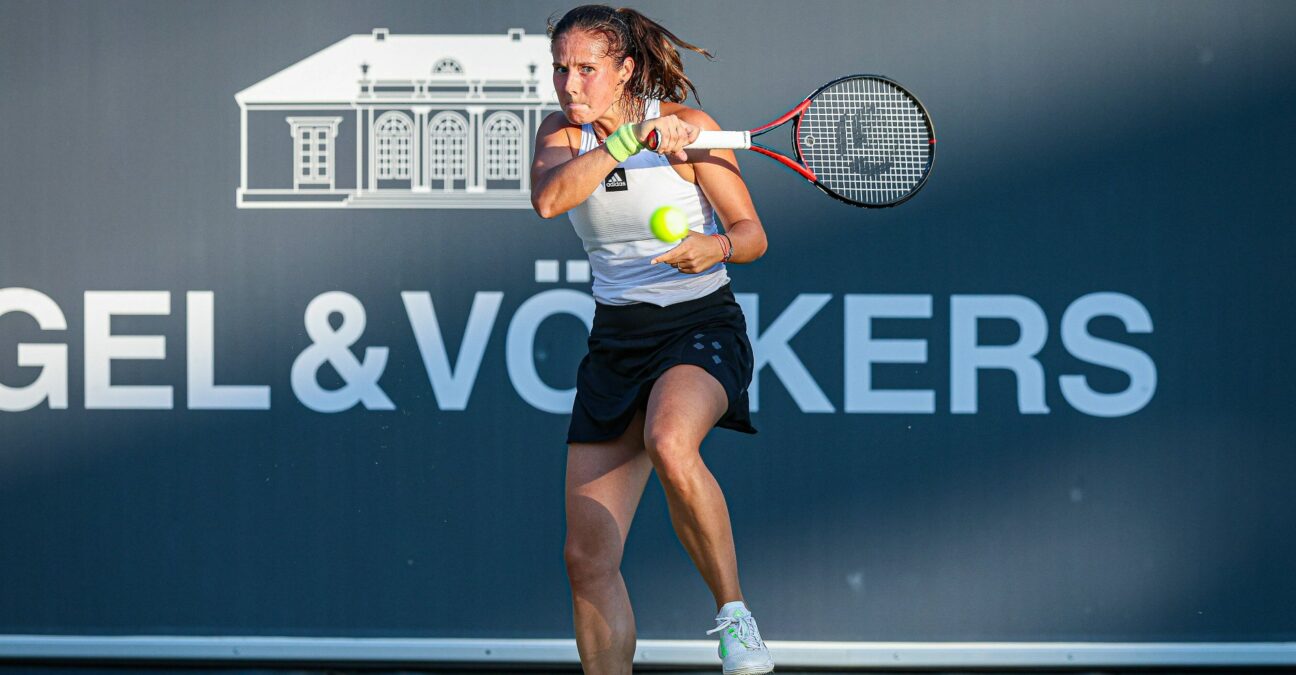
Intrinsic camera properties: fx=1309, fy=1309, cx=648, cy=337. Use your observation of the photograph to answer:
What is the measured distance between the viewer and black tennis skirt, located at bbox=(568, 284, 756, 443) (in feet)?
9.41

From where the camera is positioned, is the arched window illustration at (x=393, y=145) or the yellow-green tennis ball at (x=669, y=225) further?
the arched window illustration at (x=393, y=145)

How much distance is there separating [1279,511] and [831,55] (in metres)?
1.89

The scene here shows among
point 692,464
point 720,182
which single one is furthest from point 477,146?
point 692,464

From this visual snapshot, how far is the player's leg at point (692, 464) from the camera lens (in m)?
2.63

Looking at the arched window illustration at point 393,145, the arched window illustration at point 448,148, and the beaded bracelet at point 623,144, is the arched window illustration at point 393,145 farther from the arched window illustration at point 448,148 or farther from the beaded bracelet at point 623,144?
the beaded bracelet at point 623,144

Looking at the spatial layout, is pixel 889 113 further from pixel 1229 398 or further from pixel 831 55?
pixel 1229 398

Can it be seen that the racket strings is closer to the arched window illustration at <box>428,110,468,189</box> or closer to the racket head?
the racket head

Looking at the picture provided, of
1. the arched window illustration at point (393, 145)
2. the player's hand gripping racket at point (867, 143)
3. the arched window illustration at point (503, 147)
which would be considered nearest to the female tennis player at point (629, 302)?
the player's hand gripping racket at point (867, 143)

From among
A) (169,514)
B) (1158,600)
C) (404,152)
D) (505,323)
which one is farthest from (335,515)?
(1158,600)

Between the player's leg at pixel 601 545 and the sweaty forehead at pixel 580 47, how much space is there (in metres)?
0.79

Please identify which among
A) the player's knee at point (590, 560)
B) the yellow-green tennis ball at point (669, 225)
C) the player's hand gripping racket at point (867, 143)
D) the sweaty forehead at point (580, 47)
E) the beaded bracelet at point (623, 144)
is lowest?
the player's knee at point (590, 560)

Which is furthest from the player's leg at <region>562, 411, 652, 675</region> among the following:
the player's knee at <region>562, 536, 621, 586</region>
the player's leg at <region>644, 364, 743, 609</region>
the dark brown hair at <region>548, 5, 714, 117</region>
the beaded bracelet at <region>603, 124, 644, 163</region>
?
the dark brown hair at <region>548, 5, 714, 117</region>

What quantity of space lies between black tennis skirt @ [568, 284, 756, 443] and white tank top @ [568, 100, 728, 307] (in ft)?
0.11

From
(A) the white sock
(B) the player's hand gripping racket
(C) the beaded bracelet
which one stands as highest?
(B) the player's hand gripping racket
